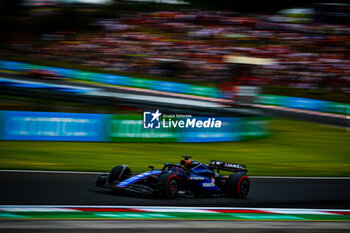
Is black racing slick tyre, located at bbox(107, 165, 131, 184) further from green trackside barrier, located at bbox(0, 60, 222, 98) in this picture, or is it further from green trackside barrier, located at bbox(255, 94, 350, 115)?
green trackside barrier, located at bbox(0, 60, 222, 98)

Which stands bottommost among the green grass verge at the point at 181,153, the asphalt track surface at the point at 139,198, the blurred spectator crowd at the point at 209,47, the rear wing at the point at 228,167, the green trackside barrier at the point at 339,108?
the green grass verge at the point at 181,153

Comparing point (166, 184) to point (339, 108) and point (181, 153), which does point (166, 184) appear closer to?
point (181, 153)

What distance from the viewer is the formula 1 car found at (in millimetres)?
8242

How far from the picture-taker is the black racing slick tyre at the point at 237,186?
9.01 meters

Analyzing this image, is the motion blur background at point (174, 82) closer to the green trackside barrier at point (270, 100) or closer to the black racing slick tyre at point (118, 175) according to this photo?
the green trackside barrier at point (270, 100)

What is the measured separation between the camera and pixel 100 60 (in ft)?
87.4

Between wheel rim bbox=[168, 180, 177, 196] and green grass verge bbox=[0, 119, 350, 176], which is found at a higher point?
wheel rim bbox=[168, 180, 177, 196]

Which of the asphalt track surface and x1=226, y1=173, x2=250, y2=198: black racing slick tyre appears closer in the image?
the asphalt track surface

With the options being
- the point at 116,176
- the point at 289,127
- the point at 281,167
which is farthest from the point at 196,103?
the point at 116,176

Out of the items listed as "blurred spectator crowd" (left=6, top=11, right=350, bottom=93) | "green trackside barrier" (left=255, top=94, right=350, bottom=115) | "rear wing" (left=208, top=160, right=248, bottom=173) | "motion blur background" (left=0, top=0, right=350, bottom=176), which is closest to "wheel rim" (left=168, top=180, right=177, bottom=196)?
"rear wing" (left=208, top=160, right=248, bottom=173)

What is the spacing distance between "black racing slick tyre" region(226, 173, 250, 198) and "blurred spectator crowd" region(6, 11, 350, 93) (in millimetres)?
12808

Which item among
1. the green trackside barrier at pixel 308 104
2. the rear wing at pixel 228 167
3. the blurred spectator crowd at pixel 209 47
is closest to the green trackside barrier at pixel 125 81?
the blurred spectator crowd at pixel 209 47

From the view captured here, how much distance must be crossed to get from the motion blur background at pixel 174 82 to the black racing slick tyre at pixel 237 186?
334 centimetres

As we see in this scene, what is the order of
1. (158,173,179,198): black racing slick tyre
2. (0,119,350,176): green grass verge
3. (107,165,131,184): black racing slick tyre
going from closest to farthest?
(158,173,179,198): black racing slick tyre < (107,165,131,184): black racing slick tyre < (0,119,350,176): green grass verge
